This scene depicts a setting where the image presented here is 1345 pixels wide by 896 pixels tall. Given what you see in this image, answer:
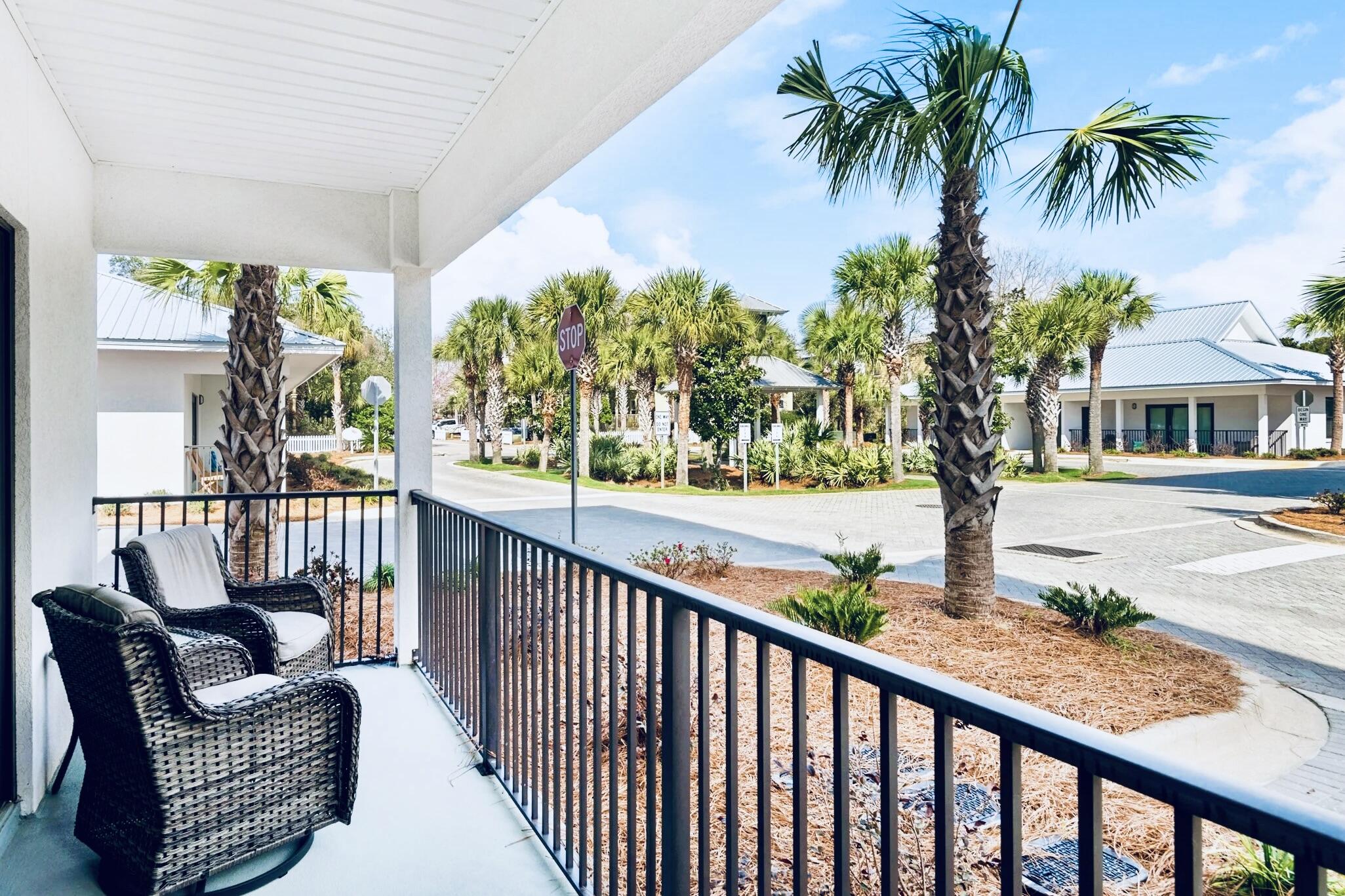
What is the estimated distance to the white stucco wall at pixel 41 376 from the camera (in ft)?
8.24

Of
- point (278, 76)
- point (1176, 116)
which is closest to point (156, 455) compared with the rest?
point (278, 76)

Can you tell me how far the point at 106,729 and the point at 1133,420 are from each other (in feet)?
119

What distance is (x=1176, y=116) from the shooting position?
5.86 meters

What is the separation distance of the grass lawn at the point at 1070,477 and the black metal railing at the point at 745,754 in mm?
19724

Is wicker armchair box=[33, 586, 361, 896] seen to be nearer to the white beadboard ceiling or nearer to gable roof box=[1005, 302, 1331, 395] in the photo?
the white beadboard ceiling

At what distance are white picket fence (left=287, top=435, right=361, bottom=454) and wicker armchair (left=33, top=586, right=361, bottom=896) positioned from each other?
3154 centimetres

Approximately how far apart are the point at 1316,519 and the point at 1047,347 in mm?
10045

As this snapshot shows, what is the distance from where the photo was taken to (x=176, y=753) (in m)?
2.04

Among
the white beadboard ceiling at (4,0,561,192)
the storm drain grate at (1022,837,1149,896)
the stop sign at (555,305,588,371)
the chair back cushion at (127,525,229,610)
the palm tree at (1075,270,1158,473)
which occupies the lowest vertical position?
the storm drain grate at (1022,837,1149,896)

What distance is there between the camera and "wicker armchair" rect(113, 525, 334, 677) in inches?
117

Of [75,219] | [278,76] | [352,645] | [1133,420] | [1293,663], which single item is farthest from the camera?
[1133,420]

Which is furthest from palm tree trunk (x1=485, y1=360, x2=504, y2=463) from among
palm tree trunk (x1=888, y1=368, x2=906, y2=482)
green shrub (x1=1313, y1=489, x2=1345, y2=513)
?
green shrub (x1=1313, y1=489, x2=1345, y2=513)

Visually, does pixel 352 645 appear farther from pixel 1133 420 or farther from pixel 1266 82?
pixel 1266 82

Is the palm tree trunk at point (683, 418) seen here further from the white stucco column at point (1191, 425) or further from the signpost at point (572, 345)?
the white stucco column at point (1191, 425)
